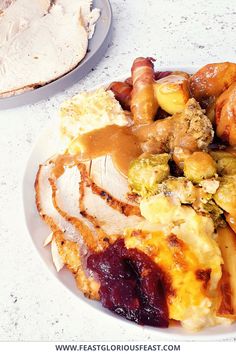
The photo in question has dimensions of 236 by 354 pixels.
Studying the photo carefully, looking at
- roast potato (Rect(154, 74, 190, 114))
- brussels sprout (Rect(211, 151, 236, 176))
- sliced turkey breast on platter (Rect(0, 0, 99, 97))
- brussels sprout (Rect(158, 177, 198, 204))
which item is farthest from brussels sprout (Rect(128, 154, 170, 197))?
sliced turkey breast on platter (Rect(0, 0, 99, 97))

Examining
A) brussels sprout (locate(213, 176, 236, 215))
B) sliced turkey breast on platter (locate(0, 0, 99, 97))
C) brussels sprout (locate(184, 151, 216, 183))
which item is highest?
sliced turkey breast on platter (locate(0, 0, 99, 97))

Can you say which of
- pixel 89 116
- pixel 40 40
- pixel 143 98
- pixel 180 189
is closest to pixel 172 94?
pixel 143 98

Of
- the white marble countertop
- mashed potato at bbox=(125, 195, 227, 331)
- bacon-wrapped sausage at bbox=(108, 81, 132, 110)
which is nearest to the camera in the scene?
mashed potato at bbox=(125, 195, 227, 331)

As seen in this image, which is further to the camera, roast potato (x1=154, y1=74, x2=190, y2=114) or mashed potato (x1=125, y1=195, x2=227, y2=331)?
roast potato (x1=154, y1=74, x2=190, y2=114)

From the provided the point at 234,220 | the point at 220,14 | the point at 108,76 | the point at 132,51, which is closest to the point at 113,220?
the point at 234,220

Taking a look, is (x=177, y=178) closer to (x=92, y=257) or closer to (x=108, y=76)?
(x=92, y=257)

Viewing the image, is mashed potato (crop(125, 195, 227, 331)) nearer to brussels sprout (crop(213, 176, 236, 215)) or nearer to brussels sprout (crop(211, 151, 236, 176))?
brussels sprout (crop(213, 176, 236, 215))
